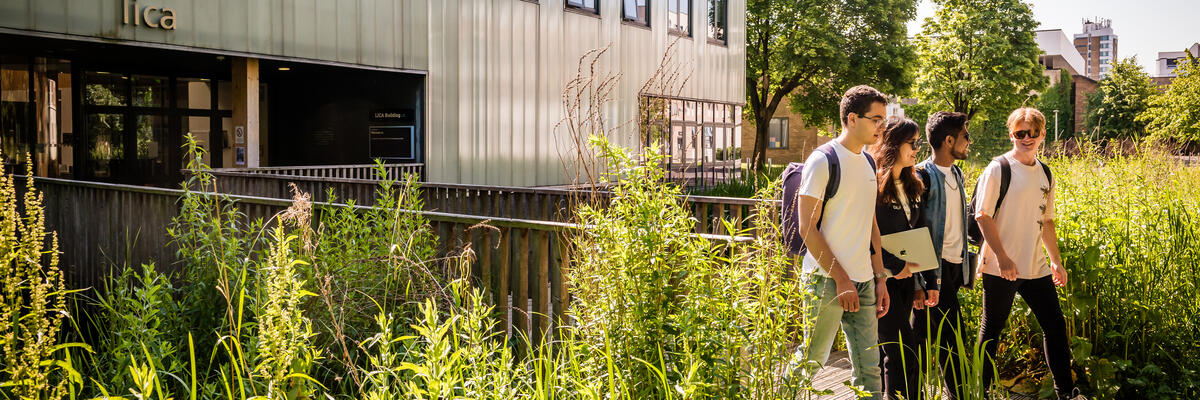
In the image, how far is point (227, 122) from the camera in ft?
62.5

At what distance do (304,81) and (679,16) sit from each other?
31.4ft

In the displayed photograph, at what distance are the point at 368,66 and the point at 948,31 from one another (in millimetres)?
34765

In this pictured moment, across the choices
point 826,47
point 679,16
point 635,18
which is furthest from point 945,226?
point 826,47

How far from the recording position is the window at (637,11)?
22.2 meters

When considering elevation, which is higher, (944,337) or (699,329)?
(699,329)

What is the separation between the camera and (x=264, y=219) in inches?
271

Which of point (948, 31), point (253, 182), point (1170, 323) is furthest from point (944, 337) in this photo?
point (948, 31)

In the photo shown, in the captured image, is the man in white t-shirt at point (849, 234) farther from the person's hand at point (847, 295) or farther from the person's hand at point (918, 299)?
the person's hand at point (918, 299)

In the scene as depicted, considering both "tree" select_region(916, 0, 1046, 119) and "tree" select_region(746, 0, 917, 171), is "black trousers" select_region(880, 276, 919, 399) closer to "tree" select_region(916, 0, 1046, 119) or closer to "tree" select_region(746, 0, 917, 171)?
"tree" select_region(746, 0, 917, 171)

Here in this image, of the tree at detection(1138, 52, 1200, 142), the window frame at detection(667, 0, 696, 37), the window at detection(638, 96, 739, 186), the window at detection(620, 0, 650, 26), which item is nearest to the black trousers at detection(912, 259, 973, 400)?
the window at detection(620, 0, 650, 26)

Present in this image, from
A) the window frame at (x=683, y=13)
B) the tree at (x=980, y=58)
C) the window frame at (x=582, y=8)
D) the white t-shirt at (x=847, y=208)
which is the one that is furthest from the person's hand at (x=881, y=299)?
the tree at (x=980, y=58)

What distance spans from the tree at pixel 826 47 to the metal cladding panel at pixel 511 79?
13159 millimetres

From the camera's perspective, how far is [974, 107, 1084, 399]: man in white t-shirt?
15.6 ft

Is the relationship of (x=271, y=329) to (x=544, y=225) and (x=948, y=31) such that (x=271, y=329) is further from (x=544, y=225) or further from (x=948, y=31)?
(x=948, y=31)
